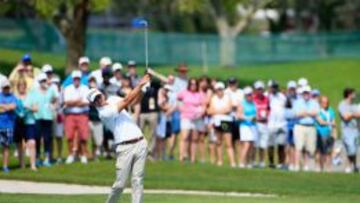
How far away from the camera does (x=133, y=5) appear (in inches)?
3654

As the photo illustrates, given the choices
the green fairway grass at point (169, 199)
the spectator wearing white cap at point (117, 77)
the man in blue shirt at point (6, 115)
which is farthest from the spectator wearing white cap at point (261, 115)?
the green fairway grass at point (169, 199)

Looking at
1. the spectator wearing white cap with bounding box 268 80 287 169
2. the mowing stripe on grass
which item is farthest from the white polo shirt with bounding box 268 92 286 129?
the mowing stripe on grass

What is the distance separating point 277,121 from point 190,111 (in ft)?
6.82

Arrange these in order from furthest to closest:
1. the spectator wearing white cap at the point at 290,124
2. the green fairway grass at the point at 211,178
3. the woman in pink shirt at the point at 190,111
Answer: the spectator wearing white cap at the point at 290,124 → the woman in pink shirt at the point at 190,111 → the green fairway grass at the point at 211,178

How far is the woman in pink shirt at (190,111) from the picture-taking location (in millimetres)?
29359

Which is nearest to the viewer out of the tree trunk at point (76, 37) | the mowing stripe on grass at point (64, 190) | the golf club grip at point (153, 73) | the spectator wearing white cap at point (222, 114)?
the golf club grip at point (153, 73)

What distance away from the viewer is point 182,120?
29.5 m

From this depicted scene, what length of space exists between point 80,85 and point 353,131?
6.93 meters

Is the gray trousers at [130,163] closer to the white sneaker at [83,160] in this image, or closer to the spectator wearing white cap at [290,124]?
the white sneaker at [83,160]

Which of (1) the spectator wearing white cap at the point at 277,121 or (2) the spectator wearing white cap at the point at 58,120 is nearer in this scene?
(2) the spectator wearing white cap at the point at 58,120

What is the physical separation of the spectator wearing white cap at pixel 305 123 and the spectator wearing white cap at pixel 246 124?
1.08 metres

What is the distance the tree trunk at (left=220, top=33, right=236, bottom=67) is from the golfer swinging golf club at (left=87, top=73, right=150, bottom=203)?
4647 centimetres

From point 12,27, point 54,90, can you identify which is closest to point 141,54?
point 12,27

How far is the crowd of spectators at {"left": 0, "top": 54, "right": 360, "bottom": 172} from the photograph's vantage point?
27453mm
